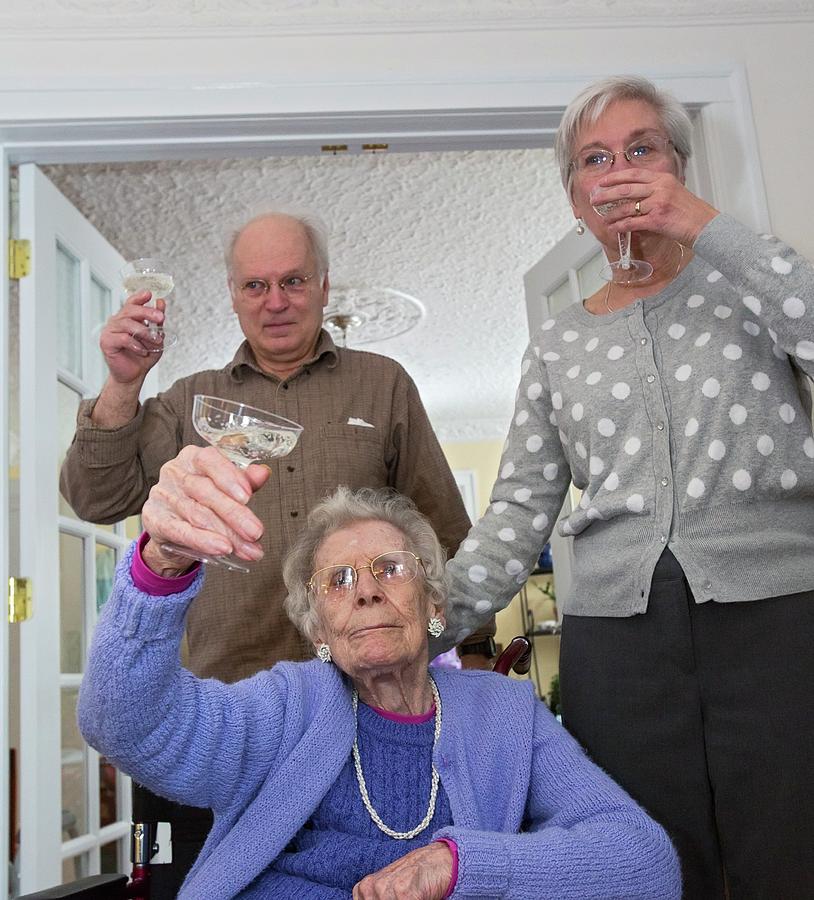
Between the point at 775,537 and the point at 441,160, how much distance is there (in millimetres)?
2544

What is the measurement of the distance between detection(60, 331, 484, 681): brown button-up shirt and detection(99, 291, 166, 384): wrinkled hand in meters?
0.16

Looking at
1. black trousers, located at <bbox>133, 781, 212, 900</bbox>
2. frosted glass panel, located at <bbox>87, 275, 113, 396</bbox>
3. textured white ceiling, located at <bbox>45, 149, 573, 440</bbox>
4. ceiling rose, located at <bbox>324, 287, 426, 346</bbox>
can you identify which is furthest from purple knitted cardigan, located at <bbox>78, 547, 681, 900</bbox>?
ceiling rose, located at <bbox>324, 287, 426, 346</bbox>

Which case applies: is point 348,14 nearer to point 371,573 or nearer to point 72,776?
point 371,573

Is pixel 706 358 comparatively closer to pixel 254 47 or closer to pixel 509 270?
pixel 254 47

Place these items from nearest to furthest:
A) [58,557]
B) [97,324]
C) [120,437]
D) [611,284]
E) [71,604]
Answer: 1. [611,284]
2. [120,437]
3. [58,557]
4. [71,604]
5. [97,324]

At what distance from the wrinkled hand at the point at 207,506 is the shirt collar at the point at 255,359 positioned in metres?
1.15

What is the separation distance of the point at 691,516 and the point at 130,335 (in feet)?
3.33

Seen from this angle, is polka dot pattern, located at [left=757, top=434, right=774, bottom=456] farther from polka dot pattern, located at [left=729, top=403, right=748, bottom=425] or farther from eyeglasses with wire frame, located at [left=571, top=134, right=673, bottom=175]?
eyeglasses with wire frame, located at [left=571, top=134, right=673, bottom=175]

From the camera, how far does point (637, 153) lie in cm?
150

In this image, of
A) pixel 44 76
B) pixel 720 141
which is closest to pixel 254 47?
pixel 44 76

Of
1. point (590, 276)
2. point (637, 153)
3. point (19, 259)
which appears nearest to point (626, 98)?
point (637, 153)

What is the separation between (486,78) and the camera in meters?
2.20

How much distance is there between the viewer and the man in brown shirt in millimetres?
1940

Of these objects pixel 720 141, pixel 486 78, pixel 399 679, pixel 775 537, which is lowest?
pixel 399 679
